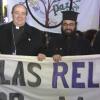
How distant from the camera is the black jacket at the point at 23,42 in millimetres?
7816

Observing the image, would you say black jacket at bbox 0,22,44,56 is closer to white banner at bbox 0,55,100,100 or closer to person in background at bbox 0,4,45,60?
person in background at bbox 0,4,45,60

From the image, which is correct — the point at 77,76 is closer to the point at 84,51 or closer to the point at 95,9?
the point at 84,51

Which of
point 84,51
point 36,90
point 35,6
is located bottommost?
point 36,90

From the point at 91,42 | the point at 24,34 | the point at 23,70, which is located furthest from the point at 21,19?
the point at 91,42

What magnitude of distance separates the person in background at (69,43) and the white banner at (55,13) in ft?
2.91

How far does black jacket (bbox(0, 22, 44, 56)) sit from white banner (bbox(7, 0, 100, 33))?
3.28 ft

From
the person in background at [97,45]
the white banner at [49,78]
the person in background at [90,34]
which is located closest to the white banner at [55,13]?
the person in background at [90,34]

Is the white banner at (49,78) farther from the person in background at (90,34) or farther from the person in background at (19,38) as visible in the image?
the person in background at (90,34)

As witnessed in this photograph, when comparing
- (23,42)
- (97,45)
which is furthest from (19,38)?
(97,45)

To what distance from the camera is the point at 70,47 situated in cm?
784

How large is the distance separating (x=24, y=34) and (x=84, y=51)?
854 mm

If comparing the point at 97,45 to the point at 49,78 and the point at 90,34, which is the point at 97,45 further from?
the point at 49,78

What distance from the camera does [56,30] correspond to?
8.91 meters

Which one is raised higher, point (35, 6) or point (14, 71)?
point (35, 6)
